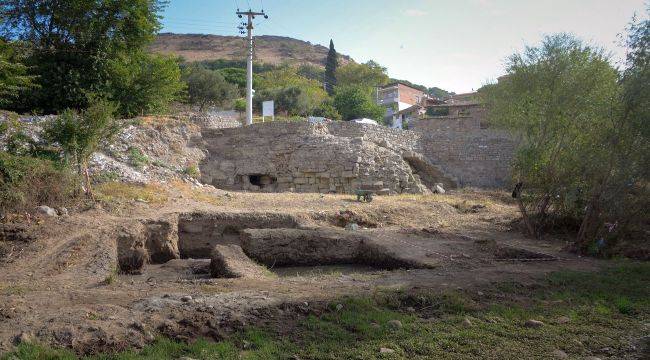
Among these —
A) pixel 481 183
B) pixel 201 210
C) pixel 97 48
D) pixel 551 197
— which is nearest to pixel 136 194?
pixel 201 210

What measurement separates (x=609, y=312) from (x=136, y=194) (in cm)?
1127

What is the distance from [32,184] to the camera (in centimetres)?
1080

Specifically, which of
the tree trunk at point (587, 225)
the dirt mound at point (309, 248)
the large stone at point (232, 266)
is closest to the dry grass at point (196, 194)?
the dirt mound at point (309, 248)

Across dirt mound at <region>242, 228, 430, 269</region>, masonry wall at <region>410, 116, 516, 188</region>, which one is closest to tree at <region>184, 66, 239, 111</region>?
masonry wall at <region>410, 116, 516, 188</region>

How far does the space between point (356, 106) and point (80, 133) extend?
3016 cm

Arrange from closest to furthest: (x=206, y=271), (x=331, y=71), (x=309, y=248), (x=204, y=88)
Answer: (x=206, y=271) → (x=309, y=248) → (x=204, y=88) → (x=331, y=71)

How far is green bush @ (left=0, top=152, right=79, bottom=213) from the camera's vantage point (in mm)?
10133

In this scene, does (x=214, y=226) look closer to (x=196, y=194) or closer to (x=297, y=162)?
(x=196, y=194)

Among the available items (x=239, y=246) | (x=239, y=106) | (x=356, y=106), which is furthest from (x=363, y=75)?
(x=239, y=246)

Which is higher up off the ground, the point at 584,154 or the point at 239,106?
the point at 239,106

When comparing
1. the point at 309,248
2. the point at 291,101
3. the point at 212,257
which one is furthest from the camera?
the point at 291,101

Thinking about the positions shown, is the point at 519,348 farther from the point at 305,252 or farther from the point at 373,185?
the point at 373,185

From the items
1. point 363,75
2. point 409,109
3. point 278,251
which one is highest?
point 363,75

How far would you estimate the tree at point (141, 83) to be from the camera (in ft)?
65.7
